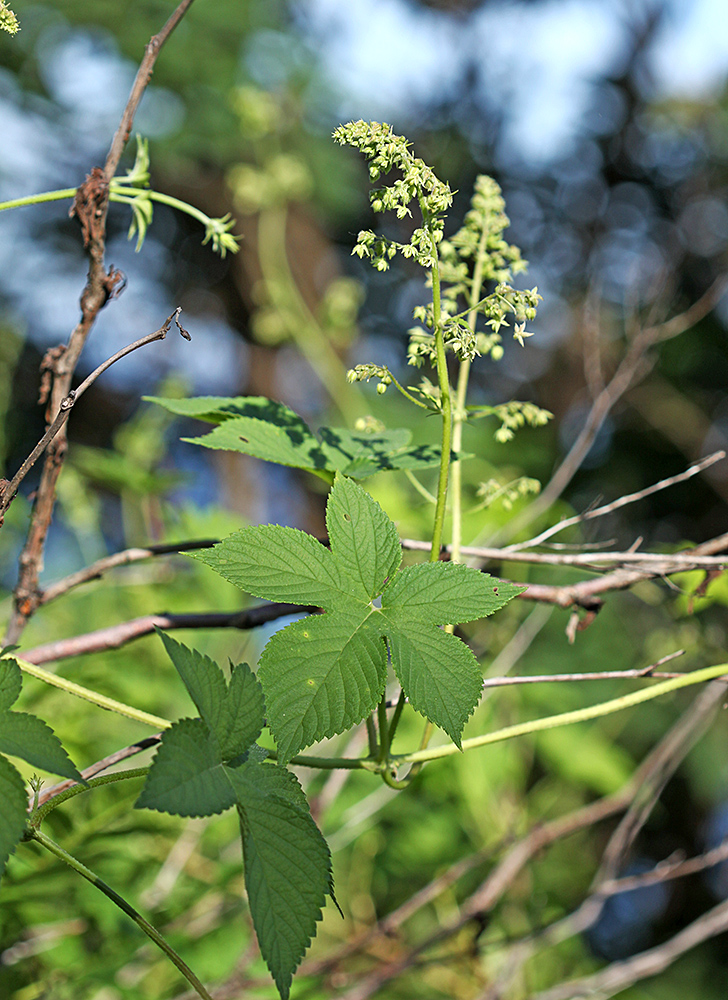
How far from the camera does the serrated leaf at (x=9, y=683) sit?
41 cm

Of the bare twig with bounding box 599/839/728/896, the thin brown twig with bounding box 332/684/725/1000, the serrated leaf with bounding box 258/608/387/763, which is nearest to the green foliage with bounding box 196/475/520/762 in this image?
the serrated leaf with bounding box 258/608/387/763

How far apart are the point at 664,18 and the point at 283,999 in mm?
5469

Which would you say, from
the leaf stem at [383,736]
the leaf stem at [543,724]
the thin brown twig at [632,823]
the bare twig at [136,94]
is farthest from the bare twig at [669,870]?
the bare twig at [136,94]

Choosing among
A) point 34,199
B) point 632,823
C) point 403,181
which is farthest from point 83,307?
point 632,823

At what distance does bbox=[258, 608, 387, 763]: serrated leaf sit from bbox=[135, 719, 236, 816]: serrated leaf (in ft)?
0.12

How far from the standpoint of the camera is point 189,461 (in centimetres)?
464

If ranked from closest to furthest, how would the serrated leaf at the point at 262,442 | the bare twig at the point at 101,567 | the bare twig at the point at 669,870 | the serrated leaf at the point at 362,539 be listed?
the serrated leaf at the point at 362,539
the serrated leaf at the point at 262,442
the bare twig at the point at 101,567
the bare twig at the point at 669,870

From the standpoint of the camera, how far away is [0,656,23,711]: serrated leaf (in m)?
0.41

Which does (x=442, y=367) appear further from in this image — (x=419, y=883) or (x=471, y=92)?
(x=471, y=92)

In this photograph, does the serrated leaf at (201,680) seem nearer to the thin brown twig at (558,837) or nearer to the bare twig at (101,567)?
the bare twig at (101,567)

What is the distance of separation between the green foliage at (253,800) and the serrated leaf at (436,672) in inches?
3.5

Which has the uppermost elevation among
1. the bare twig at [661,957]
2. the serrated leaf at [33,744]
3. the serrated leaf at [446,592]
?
the serrated leaf at [446,592]

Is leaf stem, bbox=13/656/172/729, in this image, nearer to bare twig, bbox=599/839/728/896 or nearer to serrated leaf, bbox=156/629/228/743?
serrated leaf, bbox=156/629/228/743

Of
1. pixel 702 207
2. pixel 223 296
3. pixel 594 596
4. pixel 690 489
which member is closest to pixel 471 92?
pixel 702 207
